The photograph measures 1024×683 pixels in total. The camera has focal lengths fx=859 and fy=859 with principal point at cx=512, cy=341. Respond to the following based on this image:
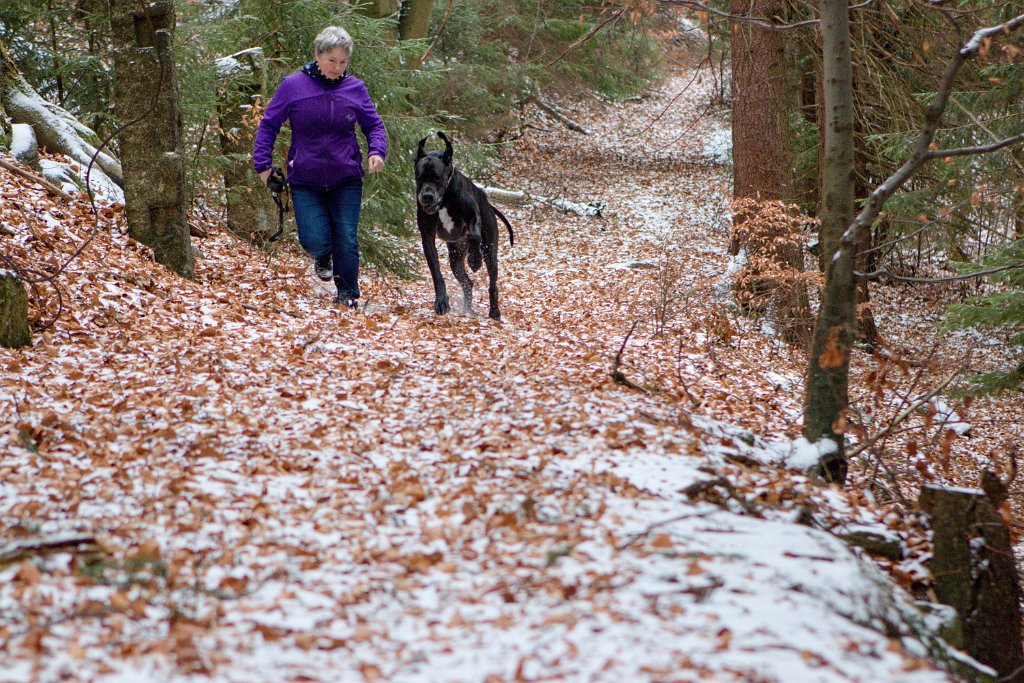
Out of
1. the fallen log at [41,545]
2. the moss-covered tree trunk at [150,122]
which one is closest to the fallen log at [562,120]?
the moss-covered tree trunk at [150,122]

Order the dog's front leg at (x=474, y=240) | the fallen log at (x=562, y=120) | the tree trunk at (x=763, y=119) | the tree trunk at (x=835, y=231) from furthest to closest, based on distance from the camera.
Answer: the fallen log at (x=562, y=120) < the tree trunk at (x=763, y=119) < the dog's front leg at (x=474, y=240) < the tree trunk at (x=835, y=231)

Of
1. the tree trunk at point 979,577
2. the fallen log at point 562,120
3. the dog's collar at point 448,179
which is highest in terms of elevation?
the fallen log at point 562,120

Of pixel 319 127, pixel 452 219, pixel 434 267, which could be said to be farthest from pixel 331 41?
pixel 434 267

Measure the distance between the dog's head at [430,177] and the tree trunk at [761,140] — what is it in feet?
12.7

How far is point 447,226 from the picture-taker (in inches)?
330

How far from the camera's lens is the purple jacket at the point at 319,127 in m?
7.25

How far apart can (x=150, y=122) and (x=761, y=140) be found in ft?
24.0

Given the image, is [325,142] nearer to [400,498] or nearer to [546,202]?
[400,498]

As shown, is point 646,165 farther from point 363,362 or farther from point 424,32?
point 363,362

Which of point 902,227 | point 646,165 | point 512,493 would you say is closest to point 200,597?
point 512,493

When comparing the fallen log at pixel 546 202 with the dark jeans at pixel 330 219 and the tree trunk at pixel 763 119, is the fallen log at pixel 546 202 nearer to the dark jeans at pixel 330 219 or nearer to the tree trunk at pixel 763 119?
the tree trunk at pixel 763 119

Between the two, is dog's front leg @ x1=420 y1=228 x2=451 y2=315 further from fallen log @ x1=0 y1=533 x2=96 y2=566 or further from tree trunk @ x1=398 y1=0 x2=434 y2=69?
tree trunk @ x1=398 y1=0 x2=434 y2=69

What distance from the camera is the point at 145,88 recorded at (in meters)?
7.09

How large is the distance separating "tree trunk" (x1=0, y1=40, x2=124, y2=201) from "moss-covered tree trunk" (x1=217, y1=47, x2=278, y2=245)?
4.05 ft
